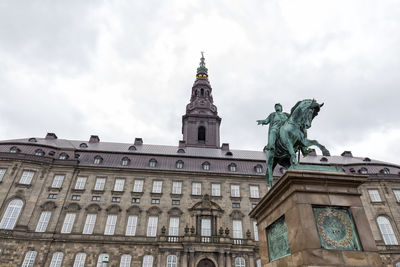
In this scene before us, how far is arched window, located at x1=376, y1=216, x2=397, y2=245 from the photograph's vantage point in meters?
30.0

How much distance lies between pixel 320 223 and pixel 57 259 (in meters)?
→ 30.3

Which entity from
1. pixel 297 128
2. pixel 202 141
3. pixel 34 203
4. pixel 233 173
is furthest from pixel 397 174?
pixel 34 203

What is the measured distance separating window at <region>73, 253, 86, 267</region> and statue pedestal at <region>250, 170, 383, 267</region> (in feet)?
88.3

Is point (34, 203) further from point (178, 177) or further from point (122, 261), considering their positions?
point (178, 177)

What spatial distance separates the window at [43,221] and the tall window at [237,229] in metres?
22.2

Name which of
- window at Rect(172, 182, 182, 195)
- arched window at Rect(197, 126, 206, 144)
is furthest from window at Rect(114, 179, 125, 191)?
arched window at Rect(197, 126, 206, 144)

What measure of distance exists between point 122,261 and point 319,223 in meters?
27.1

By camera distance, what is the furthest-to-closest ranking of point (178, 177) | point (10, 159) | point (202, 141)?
point (202, 141)
point (178, 177)
point (10, 159)

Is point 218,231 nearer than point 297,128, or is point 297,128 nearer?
point 297,128

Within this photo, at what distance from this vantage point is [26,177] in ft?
102

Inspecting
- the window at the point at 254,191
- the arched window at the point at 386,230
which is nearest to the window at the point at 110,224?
the window at the point at 254,191

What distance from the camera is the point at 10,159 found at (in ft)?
103

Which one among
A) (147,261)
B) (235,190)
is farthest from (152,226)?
(235,190)

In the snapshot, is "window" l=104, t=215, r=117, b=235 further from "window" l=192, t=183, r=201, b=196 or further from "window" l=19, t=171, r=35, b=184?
"window" l=19, t=171, r=35, b=184
